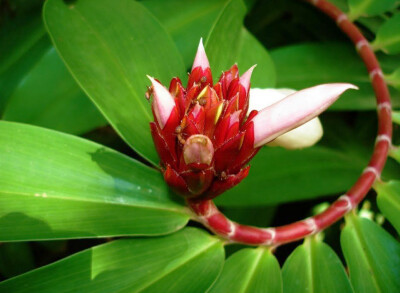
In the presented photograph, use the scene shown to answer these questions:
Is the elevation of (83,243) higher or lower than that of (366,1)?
lower

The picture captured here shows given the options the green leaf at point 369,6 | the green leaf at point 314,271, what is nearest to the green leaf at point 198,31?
the green leaf at point 369,6

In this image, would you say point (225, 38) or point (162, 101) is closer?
point (162, 101)

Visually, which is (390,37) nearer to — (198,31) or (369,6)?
(369,6)

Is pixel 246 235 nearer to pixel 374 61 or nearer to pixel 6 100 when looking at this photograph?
pixel 374 61

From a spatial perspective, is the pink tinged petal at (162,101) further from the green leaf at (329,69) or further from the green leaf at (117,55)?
the green leaf at (329,69)

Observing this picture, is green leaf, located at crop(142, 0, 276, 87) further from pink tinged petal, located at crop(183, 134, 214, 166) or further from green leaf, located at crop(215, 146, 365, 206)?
pink tinged petal, located at crop(183, 134, 214, 166)

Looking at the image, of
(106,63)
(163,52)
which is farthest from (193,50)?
(106,63)

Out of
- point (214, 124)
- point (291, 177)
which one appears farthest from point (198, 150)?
point (291, 177)
